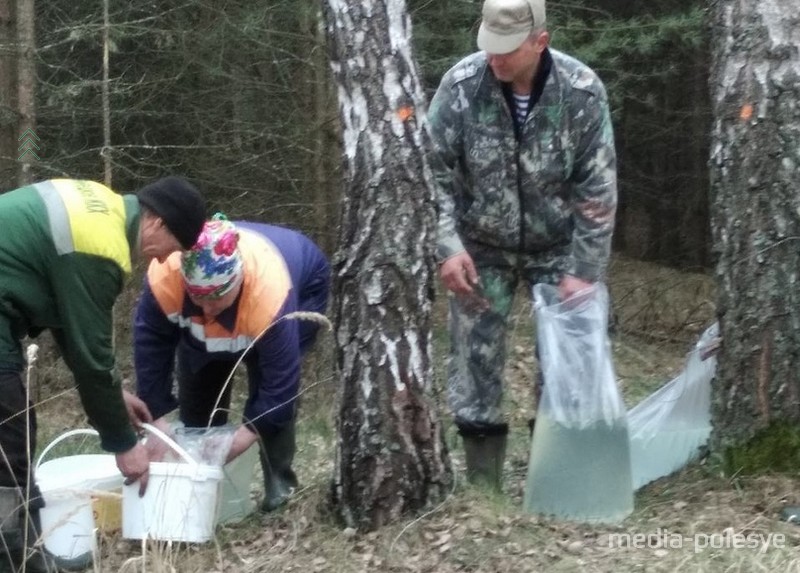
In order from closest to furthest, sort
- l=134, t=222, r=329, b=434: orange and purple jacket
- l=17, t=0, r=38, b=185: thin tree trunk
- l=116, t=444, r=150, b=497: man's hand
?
l=116, t=444, r=150, b=497: man's hand, l=134, t=222, r=329, b=434: orange and purple jacket, l=17, t=0, r=38, b=185: thin tree trunk

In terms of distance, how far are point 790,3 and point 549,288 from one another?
4.73ft

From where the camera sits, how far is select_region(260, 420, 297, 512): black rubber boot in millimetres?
4434

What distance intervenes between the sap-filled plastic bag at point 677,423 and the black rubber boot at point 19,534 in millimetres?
2284

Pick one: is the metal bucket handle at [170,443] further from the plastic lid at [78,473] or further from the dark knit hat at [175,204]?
the dark knit hat at [175,204]

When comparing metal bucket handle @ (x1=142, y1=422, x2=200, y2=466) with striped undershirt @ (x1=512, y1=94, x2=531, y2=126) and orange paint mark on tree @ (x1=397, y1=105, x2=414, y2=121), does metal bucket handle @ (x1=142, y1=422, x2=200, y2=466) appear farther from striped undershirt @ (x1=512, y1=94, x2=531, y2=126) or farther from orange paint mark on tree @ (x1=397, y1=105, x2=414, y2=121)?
striped undershirt @ (x1=512, y1=94, x2=531, y2=126)

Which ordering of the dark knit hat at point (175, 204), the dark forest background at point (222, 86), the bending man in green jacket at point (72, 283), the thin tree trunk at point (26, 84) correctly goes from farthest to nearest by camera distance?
1. the dark forest background at point (222, 86)
2. the thin tree trunk at point (26, 84)
3. the dark knit hat at point (175, 204)
4. the bending man in green jacket at point (72, 283)

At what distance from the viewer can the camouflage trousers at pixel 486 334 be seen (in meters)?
4.35

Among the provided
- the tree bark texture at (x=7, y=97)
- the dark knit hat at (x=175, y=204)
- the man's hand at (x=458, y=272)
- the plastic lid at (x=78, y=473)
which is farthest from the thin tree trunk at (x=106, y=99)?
the dark knit hat at (x=175, y=204)

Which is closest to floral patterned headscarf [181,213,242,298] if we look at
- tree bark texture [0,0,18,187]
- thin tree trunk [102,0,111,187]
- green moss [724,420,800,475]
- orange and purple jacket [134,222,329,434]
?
orange and purple jacket [134,222,329,434]

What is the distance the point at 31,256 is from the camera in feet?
11.0

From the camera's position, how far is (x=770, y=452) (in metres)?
4.15

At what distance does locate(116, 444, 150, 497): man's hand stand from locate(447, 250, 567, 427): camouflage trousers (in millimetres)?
1289

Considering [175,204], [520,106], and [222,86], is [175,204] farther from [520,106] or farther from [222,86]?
[222,86]

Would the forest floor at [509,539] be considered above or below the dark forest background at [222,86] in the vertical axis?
below
